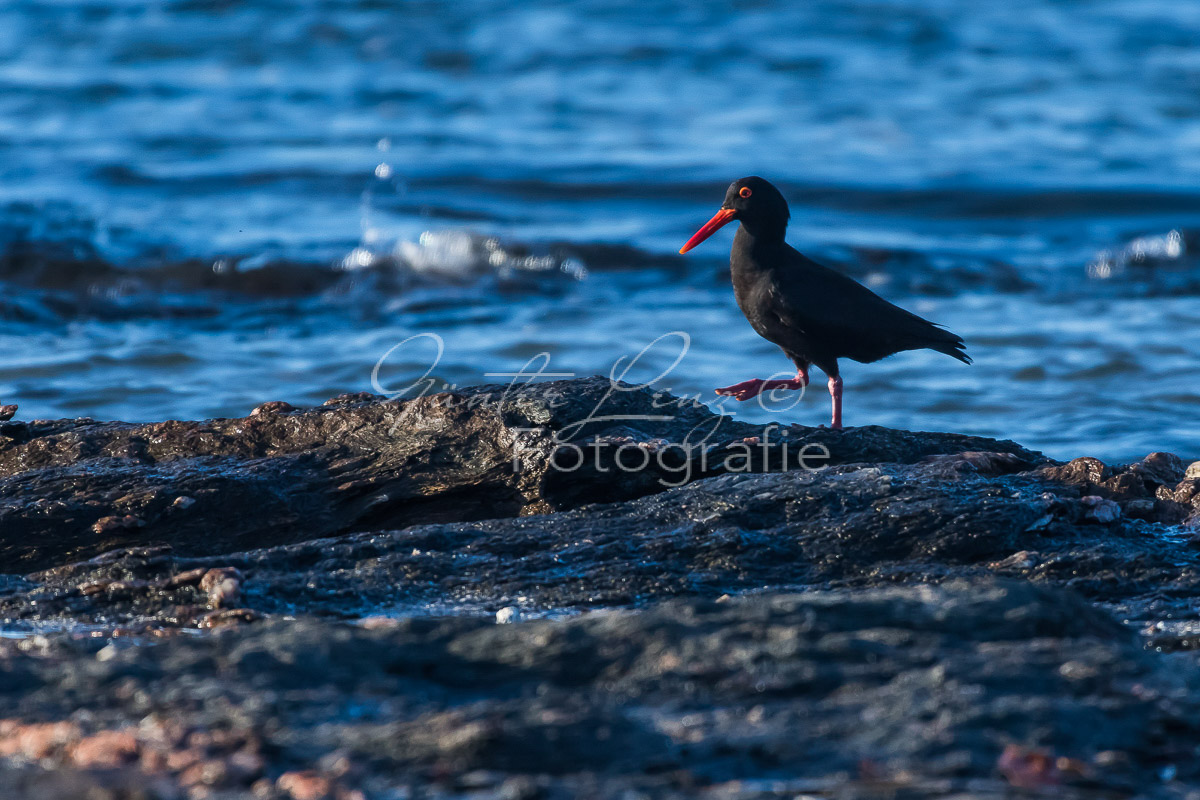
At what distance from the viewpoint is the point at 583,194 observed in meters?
16.0

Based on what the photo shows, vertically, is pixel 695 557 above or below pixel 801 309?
below

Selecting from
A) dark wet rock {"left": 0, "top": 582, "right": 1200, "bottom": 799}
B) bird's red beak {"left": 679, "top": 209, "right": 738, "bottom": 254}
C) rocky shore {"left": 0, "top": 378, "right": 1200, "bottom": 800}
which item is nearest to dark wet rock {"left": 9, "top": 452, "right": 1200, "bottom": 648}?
rocky shore {"left": 0, "top": 378, "right": 1200, "bottom": 800}

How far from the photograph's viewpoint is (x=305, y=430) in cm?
479

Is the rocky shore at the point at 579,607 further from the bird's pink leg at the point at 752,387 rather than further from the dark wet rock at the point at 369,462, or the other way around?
the bird's pink leg at the point at 752,387

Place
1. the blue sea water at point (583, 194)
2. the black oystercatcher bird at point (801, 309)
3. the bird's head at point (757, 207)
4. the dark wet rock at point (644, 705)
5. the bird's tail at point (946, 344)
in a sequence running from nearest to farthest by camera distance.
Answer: the dark wet rock at point (644, 705)
the black oystercatcher bird at point (801, 309)
the bird's tail at point (946, 344)
the bird's head at point (757, 207)
the blue sea water at point (583, 194)

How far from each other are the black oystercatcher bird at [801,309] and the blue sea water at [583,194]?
1.71 meters

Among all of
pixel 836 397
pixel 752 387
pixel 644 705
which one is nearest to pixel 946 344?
pixel 836 397

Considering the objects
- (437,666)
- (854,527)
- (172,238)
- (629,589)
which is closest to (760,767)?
(437,666)

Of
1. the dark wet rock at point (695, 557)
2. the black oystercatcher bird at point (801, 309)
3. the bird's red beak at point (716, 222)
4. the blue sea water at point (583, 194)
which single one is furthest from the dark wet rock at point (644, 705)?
the blue sea water at point (583, 194)

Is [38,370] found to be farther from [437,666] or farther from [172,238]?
[437,666]

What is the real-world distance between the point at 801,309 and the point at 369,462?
232cm

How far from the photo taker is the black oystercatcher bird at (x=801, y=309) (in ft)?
19.6

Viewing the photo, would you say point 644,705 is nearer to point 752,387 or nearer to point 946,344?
point 752,387

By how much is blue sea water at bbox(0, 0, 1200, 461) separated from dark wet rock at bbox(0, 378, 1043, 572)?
3166 millimetres
